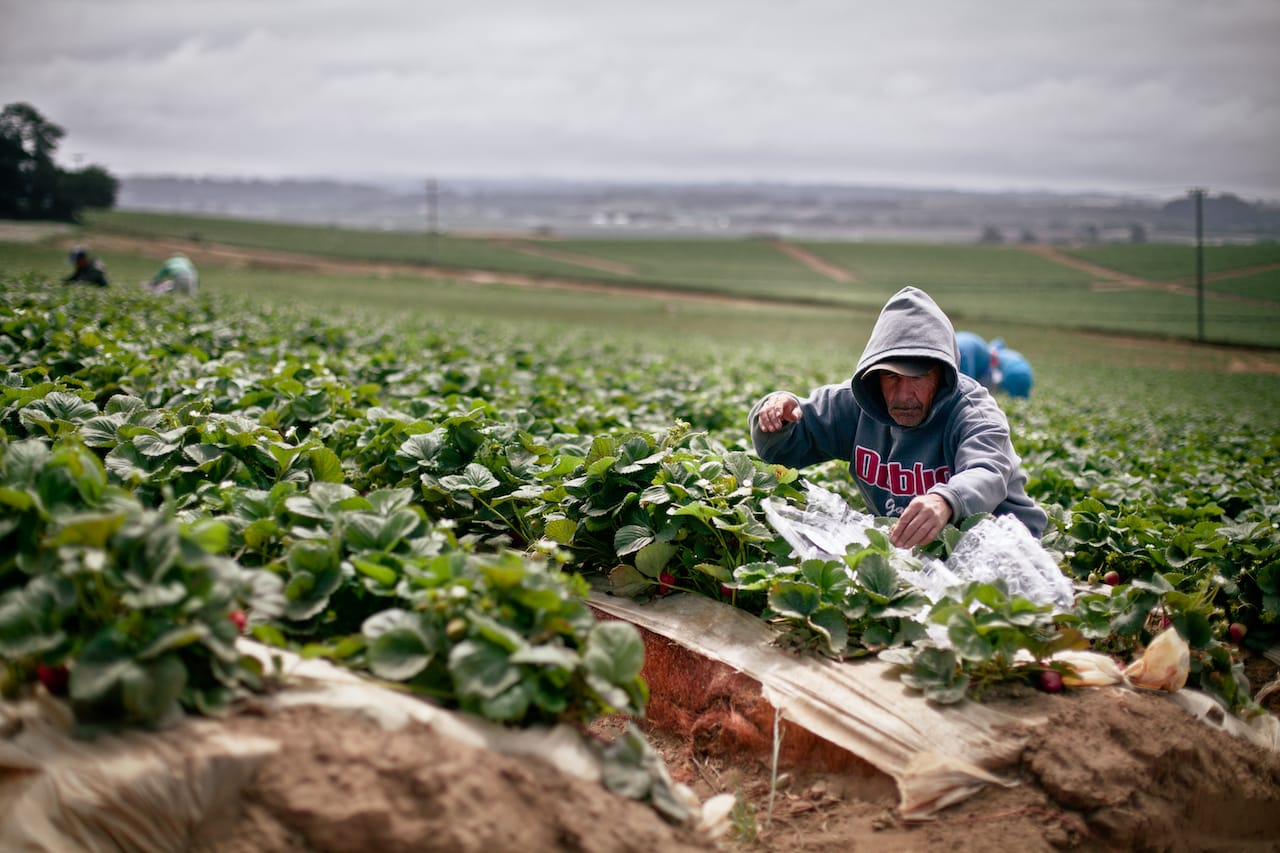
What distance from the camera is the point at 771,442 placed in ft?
13.5

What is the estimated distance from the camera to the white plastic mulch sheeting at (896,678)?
2537mm

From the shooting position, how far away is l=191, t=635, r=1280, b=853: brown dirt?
1901mm

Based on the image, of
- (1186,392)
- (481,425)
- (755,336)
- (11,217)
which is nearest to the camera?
(481,425)

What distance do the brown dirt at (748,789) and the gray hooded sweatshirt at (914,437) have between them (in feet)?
3.33

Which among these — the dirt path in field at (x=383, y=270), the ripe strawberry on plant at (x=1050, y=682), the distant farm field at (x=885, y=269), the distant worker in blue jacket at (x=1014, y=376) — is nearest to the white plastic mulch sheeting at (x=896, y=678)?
the ripe strawberry on plant at (x=1050, y=682)

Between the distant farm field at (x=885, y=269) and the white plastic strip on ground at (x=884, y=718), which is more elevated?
the distant farm field at (x=885, y=269)

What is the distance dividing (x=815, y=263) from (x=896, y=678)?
85044 mm

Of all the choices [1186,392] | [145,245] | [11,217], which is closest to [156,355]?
[11,217]

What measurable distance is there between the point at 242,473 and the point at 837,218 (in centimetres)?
18170

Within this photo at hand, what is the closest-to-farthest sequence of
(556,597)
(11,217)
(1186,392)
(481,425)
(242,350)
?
(556,597) → (481,425) → (242,350) → (11,217) → (1186,392)

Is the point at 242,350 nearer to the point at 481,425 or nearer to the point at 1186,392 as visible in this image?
the point at 481,425

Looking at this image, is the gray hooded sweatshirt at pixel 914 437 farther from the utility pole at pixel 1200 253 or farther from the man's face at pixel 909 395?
the utility pole at pixel 1200 253

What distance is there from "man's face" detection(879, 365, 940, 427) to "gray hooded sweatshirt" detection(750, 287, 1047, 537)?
48 mm

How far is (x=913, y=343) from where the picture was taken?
3.62 m
